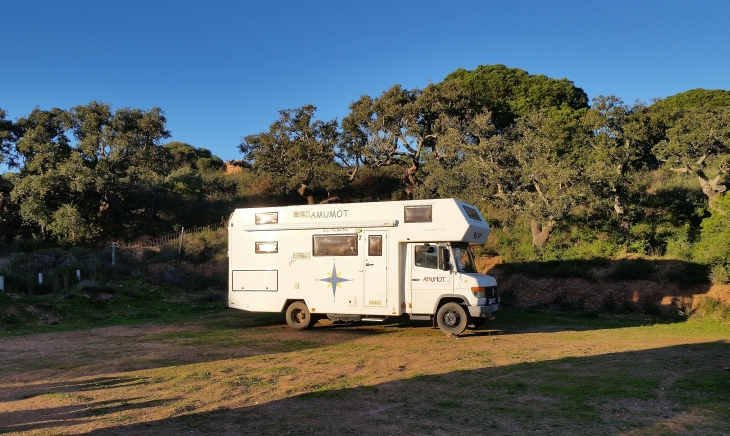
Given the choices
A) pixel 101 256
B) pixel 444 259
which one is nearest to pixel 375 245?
pixel 444 259

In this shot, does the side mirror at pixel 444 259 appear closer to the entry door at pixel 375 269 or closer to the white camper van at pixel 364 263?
the white camper van at pixel 364 263

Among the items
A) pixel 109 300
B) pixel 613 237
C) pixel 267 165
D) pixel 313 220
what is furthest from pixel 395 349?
pixel 267 165

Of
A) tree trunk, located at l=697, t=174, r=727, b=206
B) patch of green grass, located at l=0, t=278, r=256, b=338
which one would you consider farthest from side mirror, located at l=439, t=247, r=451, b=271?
tree trunk, located at l=697, t=174, r=727, b=206

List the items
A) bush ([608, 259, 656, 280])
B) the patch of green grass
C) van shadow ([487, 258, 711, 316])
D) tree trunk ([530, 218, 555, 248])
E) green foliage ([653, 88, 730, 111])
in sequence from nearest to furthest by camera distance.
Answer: the patch of green grass → van shadow ([487, 258, 711, 316]) → bush ([608, 259, 656, 280]) → tree trunk ([530, 218, 555, 248]) → green foliage ([653, 88, 730, 111])

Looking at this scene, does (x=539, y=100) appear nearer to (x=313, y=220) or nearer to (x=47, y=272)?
(x=313, y=220)

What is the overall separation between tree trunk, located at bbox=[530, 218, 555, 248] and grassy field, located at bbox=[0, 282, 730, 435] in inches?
375

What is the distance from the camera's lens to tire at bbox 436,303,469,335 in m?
13.3

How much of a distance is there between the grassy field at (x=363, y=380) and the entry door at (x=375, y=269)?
3.35 ft

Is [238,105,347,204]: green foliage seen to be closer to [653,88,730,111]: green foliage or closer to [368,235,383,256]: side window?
[368,235,383,256]: side window

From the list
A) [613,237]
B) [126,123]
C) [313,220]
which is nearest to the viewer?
[313,220]

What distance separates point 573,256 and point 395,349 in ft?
47.9

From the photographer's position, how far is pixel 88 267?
77.2 feet

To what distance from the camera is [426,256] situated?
13578 mm

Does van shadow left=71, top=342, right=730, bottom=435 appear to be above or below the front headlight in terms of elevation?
below
